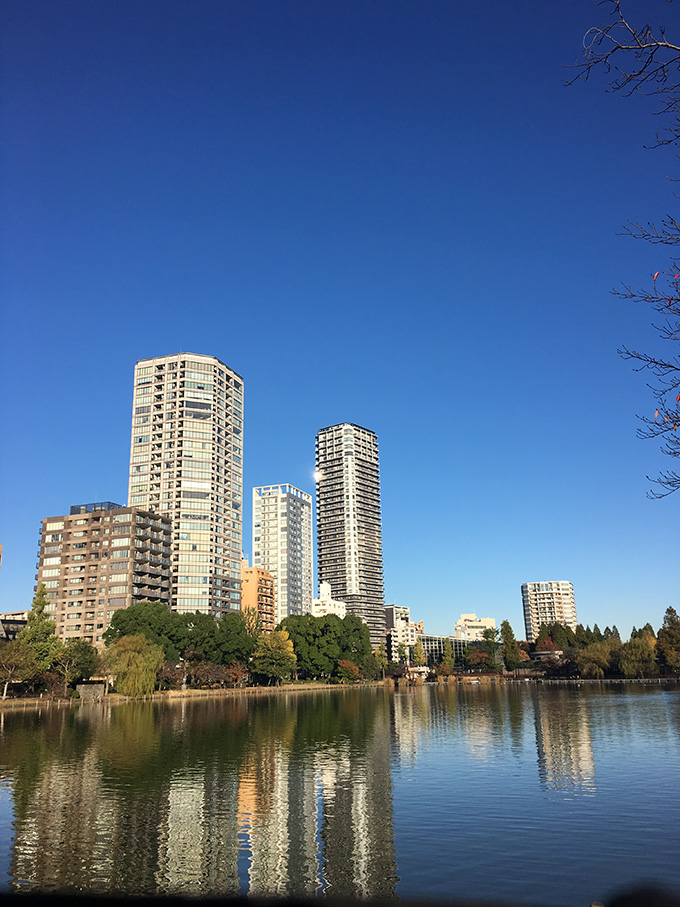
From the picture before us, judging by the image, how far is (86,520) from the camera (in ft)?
554

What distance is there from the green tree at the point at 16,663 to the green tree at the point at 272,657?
5758 centimetres

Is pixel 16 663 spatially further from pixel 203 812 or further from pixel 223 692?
pixel 203 812

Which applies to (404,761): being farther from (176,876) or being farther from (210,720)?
(210,720)

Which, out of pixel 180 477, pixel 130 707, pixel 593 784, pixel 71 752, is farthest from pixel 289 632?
pixel 593 784

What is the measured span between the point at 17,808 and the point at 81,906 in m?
28.3

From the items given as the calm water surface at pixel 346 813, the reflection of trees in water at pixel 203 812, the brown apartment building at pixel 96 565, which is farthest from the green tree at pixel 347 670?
the calm water surface at pixel 346 813

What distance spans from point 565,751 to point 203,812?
93.9 ft

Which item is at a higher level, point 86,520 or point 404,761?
point 86,520

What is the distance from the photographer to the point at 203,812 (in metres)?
29.5

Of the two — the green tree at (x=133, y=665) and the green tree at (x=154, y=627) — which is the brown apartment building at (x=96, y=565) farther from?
the green tree at (x=133, y=665)

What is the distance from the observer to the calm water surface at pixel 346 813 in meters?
21.1

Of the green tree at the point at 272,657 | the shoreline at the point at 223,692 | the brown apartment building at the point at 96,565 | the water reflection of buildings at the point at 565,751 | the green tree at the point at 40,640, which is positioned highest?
the brown apartment building at the point at 96,565

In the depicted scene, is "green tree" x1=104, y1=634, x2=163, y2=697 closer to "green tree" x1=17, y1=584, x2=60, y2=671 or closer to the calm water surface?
"green tree" x1=17, y1=584, x2=60, y2=671

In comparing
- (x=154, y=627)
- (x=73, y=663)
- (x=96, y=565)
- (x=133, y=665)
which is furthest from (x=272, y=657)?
(x=73, y=663)
